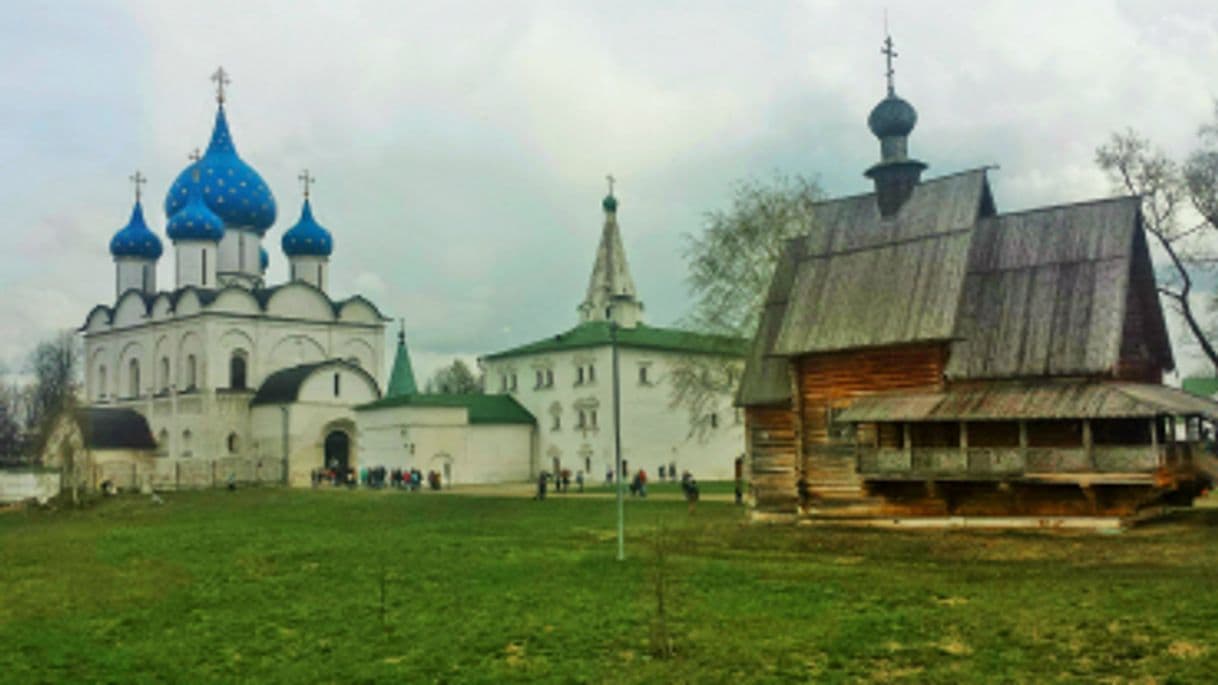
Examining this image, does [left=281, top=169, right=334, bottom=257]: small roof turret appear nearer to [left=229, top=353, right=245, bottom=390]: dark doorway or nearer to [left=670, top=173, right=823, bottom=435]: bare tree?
[left=229, top=353, right=245, bottom=390]: dark doorway

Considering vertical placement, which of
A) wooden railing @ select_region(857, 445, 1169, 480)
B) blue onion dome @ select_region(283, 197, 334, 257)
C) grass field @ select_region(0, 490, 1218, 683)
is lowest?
grass field @ select_region(0, 490, 1218, 683)

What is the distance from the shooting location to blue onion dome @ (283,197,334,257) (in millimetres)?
61344

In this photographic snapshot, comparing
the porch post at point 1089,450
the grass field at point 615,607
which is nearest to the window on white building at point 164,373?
the grass field at point 615,607

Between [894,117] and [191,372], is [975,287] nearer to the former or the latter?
[894,117]

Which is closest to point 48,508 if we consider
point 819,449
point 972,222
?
point 819,449

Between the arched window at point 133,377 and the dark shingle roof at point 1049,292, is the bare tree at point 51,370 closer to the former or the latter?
the arched window at point 133,377

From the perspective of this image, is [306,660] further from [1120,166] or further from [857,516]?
[1120,166]

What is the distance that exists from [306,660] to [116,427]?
5071 centimetres

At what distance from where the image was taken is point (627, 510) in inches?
1179

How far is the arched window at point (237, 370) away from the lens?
184 feet

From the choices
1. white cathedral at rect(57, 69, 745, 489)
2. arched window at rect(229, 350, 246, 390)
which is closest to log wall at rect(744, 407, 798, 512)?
white cathedral at rect(57, 69, 745, 489)

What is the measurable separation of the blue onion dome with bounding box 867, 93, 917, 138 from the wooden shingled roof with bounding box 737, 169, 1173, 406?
1.84 meters

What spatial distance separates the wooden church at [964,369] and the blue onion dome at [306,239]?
40026 mm

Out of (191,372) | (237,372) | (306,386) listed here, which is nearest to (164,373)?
(191,372)
